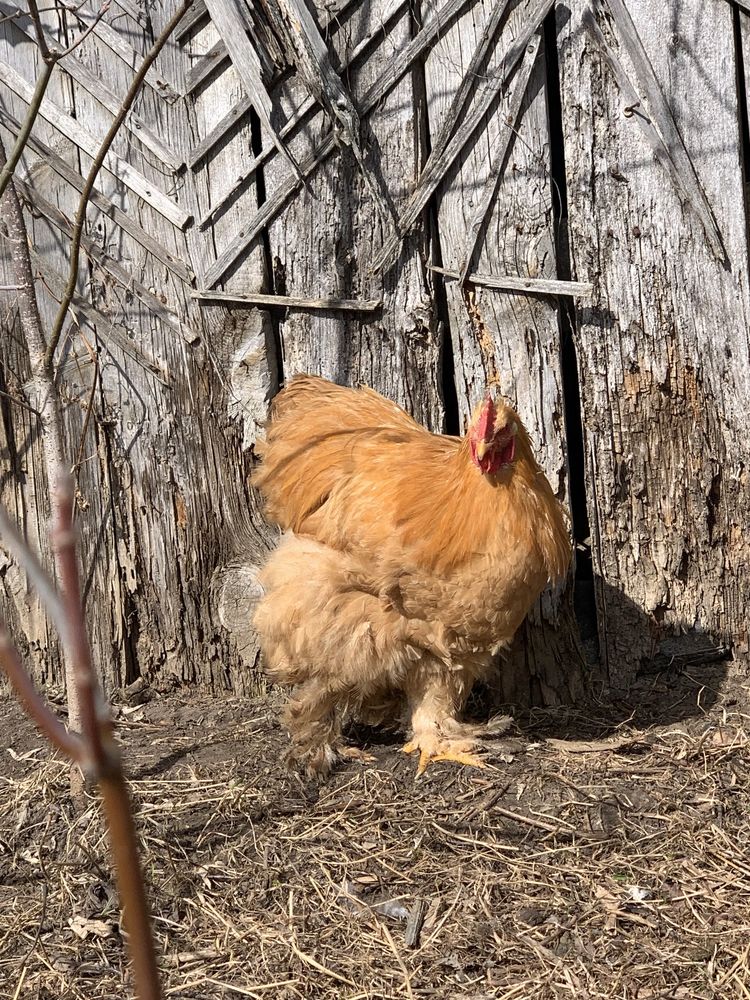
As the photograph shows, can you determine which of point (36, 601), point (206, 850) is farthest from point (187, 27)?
point (206, 850)

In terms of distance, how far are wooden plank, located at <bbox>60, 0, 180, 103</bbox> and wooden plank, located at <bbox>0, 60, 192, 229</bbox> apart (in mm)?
354

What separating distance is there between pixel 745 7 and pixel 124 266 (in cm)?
298

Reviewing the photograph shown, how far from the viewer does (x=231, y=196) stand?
4363 mm

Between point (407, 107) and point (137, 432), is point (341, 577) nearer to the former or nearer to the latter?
point (137, 432)

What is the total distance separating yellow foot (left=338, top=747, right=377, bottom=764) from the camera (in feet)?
14.2

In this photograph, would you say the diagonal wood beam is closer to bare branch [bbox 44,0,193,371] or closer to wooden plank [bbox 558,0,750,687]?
wooden plank [bbox 558,0,750,687]

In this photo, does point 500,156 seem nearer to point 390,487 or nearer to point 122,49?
point 390,487

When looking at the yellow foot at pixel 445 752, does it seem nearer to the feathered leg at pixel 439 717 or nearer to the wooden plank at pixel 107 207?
the feathered leg at pixel 439 717

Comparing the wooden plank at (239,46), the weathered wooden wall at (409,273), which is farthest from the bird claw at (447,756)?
the wooden plank at (239,46)

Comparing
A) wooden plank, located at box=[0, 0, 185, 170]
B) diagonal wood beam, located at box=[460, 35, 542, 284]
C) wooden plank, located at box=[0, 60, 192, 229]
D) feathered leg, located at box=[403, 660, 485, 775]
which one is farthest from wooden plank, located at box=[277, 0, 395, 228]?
feathered leg, located at box=[403, 660, 485, 775]

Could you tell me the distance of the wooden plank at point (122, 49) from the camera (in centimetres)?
415

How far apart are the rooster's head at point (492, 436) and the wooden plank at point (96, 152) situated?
178 cm

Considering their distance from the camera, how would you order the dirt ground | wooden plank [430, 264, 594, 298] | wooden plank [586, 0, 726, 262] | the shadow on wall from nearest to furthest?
the dirt ground < wooden plank [586, 0, 726, 262] < wooden plank [430, 264, 594, 298] < the shadow on wall

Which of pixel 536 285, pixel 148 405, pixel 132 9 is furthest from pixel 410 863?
pixel 132 9
